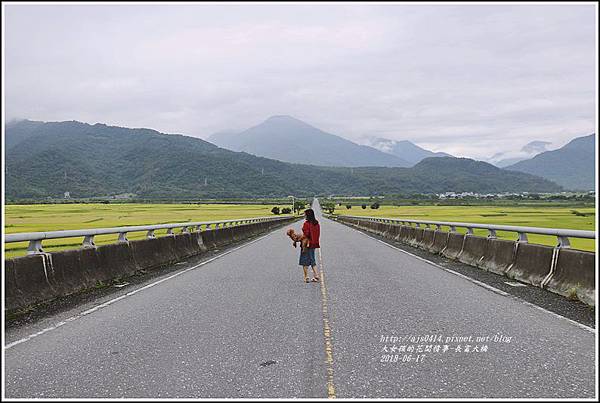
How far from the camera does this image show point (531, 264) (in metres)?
12.0

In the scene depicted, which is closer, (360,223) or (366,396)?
(366,396)

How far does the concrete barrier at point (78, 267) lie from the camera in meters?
8.96

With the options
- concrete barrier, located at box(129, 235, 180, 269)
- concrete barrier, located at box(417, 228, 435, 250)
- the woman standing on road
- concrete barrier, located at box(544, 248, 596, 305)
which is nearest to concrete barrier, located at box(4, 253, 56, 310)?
concrete barrier, located at box(129, 235, 180, 269)

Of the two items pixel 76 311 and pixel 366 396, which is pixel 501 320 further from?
pixel 76 311

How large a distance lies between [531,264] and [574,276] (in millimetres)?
2161

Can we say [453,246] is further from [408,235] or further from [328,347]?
[328,347]

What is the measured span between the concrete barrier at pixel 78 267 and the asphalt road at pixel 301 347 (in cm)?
90

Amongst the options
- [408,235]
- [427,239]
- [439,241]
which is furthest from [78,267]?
[408,235]

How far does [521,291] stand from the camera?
10.9 m

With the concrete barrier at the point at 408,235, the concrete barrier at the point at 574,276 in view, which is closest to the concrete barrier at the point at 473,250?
the concrete barrier at the point at 574,276

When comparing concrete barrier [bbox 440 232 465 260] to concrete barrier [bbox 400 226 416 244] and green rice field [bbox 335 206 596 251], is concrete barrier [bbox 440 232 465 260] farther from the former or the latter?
green rice field [bbox 335 206 596 251]

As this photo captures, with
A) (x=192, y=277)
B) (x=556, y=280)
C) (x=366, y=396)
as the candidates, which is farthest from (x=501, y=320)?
(x=192, y=277)

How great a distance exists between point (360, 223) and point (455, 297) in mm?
43584

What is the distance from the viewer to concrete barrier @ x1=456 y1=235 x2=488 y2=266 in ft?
51.6
